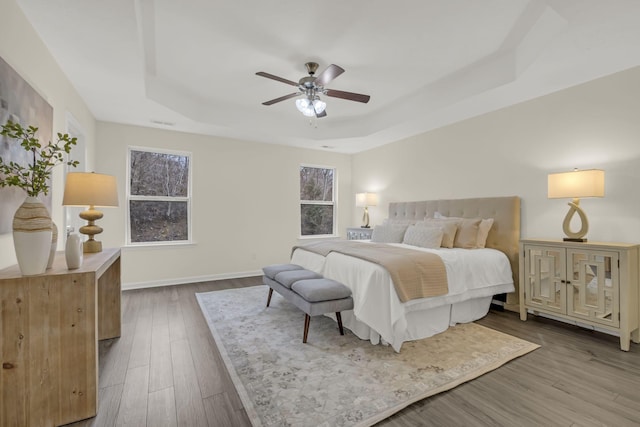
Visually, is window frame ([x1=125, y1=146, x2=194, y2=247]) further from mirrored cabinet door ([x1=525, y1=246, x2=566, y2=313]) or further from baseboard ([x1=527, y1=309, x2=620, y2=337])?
baseboard ([x1=527, y1=309, x2=620, y2=337])

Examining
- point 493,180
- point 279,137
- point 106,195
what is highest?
point 279,137

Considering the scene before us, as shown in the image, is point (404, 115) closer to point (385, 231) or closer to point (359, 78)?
point (359, 78)

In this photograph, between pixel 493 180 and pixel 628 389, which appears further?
pixel 493 180

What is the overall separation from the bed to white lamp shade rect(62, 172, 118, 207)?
2127 millimetres

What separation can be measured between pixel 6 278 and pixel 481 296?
3.74 meters

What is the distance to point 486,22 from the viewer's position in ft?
7.95

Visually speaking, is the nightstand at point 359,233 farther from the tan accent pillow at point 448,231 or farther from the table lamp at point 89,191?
the table lamp at point 89,191

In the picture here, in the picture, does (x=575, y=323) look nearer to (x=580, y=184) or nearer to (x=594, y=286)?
(x=594, y=286)

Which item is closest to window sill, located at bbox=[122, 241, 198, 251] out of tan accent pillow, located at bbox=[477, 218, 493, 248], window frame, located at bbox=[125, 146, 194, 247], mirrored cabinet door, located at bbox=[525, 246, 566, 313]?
window frame, located at bbox=[125, 146, 194, 247]

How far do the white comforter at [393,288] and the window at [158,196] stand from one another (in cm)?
259

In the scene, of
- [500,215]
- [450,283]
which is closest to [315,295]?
[450,283]

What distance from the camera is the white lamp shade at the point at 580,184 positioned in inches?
105

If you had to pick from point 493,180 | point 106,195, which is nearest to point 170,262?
point 106,195

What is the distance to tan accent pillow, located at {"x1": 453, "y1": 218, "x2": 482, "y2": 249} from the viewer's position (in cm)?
358
